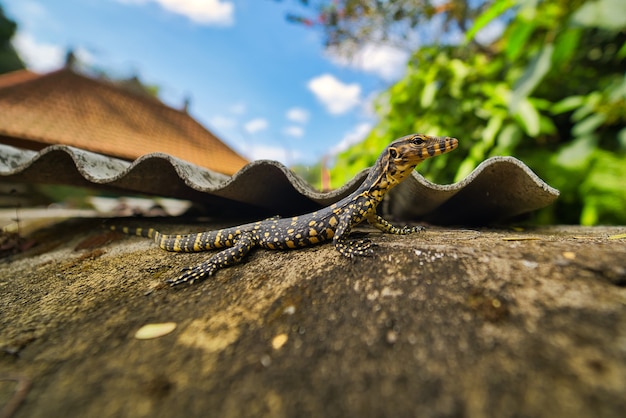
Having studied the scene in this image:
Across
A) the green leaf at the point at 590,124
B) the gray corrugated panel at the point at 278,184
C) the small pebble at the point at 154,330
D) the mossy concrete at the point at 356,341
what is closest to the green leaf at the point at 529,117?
the green leaf at the point at 590,124

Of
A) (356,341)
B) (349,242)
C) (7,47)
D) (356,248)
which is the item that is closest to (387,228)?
(349,242)

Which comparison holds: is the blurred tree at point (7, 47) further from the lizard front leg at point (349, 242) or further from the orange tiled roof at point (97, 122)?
the lizard front leg at point (349, 242)

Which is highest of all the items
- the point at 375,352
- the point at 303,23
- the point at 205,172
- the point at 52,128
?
the point at 303,23

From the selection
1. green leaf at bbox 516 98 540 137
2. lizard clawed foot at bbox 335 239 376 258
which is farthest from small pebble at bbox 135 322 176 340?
→ green leaf at bbox 516 98 540 137

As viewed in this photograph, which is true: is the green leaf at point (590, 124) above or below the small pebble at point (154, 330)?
above

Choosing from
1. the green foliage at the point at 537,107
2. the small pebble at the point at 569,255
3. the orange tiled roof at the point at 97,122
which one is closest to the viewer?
the small pebble at the point at 569,255

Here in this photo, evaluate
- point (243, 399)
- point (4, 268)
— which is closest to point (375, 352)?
point (243, 399)

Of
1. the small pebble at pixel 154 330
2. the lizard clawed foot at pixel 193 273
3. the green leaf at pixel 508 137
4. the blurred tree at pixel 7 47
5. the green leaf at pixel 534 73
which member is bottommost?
the small pebble at pixel 154 330

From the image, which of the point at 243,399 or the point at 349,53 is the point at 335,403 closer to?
the point at 243,399
